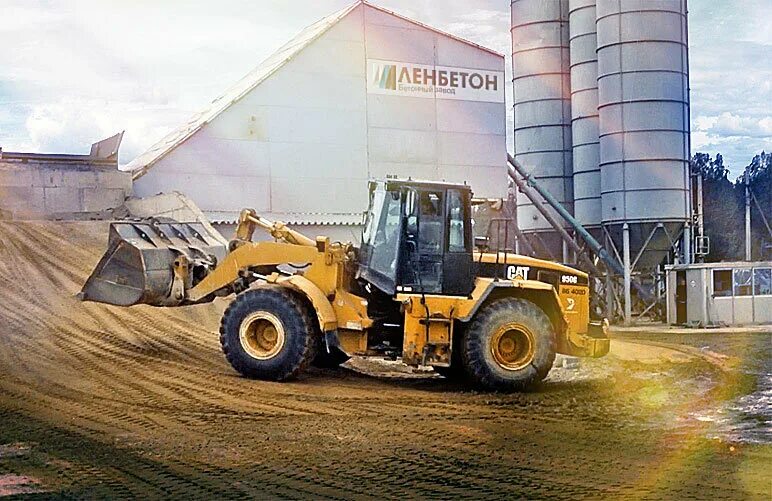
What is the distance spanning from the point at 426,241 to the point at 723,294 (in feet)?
50.4

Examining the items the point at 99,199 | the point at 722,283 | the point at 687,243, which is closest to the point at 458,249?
the point at 99,199

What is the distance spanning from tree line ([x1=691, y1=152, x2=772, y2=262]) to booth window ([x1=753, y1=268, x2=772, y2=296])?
26.8m

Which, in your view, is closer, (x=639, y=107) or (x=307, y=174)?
(x=307, y=174)

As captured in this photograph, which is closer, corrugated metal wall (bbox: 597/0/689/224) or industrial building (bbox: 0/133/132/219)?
industrial building (bbox: 0/133/132/219)

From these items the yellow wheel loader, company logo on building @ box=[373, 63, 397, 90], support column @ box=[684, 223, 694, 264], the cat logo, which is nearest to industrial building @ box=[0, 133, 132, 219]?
company logo on building @ box=[373, 63, 397, 90]

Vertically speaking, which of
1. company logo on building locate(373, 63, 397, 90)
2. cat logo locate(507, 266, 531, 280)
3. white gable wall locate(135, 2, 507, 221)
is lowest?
cat logo locate(507, 266, 531, 280)

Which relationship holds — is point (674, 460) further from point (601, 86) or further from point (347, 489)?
point (601, 86)

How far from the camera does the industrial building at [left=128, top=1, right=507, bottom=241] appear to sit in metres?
20.2

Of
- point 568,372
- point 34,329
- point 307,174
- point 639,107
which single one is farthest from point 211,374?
point 639,107

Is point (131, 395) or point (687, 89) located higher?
point (687, 89)

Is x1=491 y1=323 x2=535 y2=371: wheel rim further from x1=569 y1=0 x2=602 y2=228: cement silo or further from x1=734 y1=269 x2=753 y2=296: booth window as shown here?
x1=569 y1=0 x2=602 y2=228: cement silo

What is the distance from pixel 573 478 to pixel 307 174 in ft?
50.0

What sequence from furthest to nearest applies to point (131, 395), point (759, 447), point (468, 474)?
point (131, 395)
point (759, 447)
point (468, 474)

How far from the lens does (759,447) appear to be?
814 centimetres
